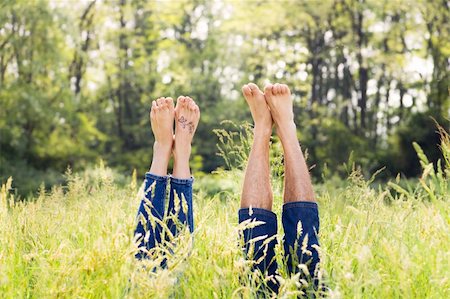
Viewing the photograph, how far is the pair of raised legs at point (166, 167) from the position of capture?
9.25 ft

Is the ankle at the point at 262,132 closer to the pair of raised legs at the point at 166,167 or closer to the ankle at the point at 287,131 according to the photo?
the ankle at the point at 287,131

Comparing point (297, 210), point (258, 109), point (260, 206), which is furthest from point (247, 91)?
point (297, 210)

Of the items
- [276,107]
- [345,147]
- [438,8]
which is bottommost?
[345,147]

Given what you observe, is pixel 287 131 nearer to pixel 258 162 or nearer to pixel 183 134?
pixel 258 162

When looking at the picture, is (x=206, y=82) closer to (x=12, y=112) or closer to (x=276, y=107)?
(x=12, y=112)

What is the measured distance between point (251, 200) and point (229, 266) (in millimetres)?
579

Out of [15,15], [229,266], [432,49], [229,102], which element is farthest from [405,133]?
[229,266]

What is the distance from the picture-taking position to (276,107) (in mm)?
3191

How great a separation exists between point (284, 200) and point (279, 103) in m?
0.70

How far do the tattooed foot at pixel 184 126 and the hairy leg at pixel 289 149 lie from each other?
0.50 metres

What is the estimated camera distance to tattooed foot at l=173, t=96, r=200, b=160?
3.27 meters

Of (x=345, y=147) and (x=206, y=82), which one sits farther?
(x=206, y=82)

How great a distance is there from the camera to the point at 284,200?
2.69 m

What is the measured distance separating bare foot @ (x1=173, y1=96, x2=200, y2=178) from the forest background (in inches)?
333
